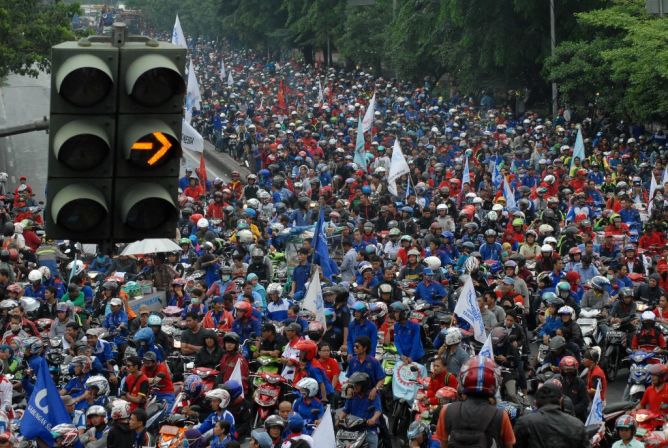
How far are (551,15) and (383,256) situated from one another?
22.1m

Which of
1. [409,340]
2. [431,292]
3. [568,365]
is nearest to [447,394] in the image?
[568,365]

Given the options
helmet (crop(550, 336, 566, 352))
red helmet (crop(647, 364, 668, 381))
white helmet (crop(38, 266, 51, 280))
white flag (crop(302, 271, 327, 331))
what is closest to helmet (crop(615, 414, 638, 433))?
red helmet (crop(647, 364, 668, 381))

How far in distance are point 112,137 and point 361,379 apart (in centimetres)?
814

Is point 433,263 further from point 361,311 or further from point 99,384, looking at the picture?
point 99,384

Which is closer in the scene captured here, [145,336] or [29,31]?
[145,336]

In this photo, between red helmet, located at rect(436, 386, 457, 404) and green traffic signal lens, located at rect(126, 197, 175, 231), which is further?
red helmet, located at rect(436, 386, 457, 404)

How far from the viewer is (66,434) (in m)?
13.4

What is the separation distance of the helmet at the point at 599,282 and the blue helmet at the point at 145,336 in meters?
6.28

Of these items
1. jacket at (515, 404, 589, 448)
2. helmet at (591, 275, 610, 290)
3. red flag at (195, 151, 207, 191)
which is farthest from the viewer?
red flag at (195, 151, 207, 191)

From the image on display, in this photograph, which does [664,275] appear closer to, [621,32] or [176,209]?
[176,209]

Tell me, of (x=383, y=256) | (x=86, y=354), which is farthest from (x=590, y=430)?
(x=383, y=256)

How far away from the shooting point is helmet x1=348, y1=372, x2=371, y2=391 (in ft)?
46.4

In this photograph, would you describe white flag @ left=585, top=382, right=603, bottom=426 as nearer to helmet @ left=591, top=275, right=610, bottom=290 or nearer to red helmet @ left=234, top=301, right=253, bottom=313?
red helmet @ left=234, top=301, right=253, bottom=313

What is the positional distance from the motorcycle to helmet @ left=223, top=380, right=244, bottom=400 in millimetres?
1218
